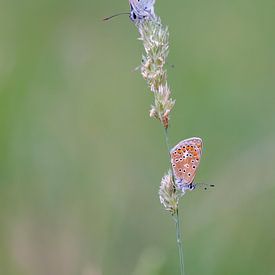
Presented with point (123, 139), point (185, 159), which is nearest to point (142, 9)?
point (185, 159)

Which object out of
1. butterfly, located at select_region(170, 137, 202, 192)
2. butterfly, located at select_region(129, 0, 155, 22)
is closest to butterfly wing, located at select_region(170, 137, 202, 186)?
butterfly, located at select_region(170, 137, 202, 192)

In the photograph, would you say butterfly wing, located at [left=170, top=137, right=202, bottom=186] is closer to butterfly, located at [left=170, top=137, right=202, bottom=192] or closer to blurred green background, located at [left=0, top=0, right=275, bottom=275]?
butterfly, located at [left=170, top=137, right=202, bottom=192]

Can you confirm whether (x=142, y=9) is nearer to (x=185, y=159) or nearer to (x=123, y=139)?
(x=185, y=159)

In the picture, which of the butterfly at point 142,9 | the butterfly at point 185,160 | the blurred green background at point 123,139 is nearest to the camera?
the butterfly at point 185,160

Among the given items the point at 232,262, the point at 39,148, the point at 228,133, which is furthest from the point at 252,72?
the point at 232,262

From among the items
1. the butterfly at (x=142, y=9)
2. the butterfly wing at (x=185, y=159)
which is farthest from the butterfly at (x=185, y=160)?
the butterfly at (x=142, y=9)

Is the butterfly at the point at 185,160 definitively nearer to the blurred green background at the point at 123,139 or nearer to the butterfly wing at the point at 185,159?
the butterfly wing at the point at 185,159

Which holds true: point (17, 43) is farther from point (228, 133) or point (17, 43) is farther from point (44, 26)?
point (228, 133)
